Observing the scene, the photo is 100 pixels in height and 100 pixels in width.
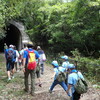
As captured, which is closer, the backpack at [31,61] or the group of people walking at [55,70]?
the group of people walking at [55,70]

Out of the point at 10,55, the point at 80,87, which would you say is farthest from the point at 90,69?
the point at 80,87

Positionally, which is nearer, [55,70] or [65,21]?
[55,70]

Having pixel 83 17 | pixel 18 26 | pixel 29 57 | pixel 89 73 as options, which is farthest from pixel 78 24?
pixel 18 26

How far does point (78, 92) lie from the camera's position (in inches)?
171

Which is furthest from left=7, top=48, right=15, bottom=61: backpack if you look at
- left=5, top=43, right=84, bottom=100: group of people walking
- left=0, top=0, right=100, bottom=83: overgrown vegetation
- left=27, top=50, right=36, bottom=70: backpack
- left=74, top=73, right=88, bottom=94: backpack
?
left=74, top=73, right=88, bottom=94: backpack

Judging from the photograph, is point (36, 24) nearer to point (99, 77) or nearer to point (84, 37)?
point (84, 37)

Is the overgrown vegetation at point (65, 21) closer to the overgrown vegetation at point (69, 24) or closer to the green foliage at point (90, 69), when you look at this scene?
the overgrown vegetation at point (69, 24)

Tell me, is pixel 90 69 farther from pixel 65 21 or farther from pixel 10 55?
pixel 65 21

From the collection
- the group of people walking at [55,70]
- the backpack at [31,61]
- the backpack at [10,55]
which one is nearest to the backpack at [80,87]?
the group of people walking at [55,70]

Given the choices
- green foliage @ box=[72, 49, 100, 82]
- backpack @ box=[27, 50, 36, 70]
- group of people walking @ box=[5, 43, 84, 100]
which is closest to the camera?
group of people walking @ box=[5, 43, 84, 100]

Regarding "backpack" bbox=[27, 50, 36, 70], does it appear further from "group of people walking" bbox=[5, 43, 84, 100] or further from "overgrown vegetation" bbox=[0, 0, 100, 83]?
"overgrown vegetation" bbox=[0, 0, 100, 83]

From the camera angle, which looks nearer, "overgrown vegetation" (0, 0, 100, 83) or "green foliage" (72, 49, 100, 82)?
"green foliage" (72, 49, 100, 82)

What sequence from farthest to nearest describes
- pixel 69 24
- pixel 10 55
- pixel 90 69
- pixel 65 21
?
pixel 65 21 → pixel 69 24 → pixel 90 69 → pixel 10 55

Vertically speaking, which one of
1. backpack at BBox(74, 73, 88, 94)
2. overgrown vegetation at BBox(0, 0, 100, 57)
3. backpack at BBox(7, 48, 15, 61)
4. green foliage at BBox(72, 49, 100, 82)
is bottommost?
green foliage at BBox(72, 49, 100, 82)
